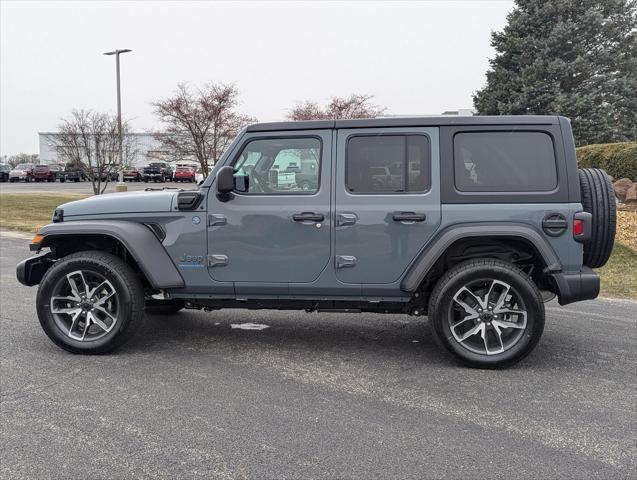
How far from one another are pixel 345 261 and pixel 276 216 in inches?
25.8

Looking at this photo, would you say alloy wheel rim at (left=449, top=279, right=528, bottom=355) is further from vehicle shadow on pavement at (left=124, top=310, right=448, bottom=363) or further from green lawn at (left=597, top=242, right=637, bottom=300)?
green lawn at (left=597, top=242, right=637, bottom=300)

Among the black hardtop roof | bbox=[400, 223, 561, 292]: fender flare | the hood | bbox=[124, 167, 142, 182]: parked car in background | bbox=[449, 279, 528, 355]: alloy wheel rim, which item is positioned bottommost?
bbox=[449, 279, 528, 355]: alloy wheel rim

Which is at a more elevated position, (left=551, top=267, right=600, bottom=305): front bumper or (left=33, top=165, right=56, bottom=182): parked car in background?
(left=33, top=165, right=56, bottom=182): parked car in background

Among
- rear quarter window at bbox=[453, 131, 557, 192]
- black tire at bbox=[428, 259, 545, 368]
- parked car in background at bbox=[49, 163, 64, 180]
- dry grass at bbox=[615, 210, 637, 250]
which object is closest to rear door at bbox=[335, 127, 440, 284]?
rear quarter window at bbox=[453, 131, 557, 192]

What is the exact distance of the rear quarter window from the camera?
454 centimetres

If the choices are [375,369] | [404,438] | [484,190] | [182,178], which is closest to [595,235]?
[484,190]

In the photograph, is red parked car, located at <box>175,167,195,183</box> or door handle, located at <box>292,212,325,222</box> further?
red parked car, located at <box>175,167,195,183</box>

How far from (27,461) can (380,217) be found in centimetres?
284

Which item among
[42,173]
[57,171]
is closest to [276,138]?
[42,173]

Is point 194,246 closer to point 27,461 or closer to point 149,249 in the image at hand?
point 149,249

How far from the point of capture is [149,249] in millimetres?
4797

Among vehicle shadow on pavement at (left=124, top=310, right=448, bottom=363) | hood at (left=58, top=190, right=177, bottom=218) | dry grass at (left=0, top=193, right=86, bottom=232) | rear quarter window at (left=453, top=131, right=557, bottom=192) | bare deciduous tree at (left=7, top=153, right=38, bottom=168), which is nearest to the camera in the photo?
rear quarter window at (left=453, top=131, right=557, bottom=192)

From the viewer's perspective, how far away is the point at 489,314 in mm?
4551

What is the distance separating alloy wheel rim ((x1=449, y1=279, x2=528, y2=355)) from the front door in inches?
44.7
